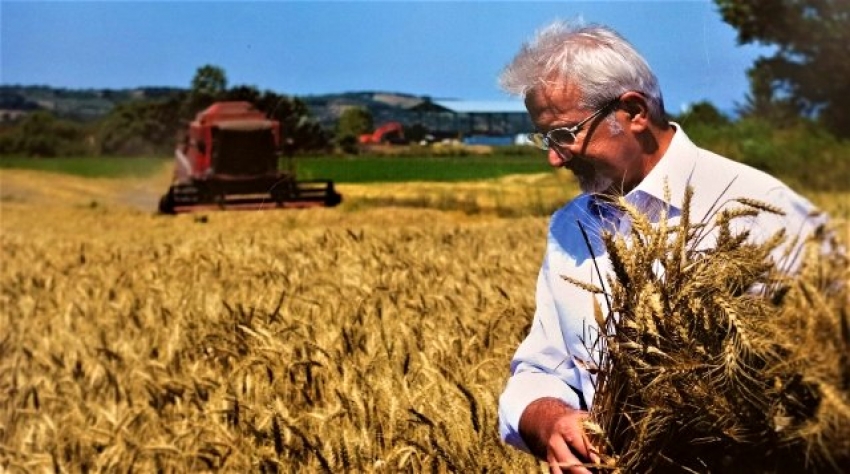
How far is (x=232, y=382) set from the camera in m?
4.76

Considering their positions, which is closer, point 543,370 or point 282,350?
point 543,370

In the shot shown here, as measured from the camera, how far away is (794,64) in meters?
2.68

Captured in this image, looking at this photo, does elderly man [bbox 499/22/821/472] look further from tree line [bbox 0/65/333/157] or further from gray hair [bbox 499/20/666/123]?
tree line [bbox 0/65/333/157]

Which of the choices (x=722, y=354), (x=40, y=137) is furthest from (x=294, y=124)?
(x=722, y=354)

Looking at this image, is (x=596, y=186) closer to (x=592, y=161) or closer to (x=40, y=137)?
(x=592, y=161)

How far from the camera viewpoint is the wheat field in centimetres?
382

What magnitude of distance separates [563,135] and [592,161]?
0.08m

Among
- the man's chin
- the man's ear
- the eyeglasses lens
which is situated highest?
the man's ear

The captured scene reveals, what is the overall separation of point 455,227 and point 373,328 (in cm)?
398

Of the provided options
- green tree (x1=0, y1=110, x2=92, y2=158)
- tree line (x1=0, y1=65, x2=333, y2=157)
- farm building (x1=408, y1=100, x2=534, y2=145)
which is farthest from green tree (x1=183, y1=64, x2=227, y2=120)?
farm building (x1=408, y1=100, x2=534, y2=145)

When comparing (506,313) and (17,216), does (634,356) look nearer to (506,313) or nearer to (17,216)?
(506,313)

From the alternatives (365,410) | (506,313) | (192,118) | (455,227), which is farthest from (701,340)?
(192,118)

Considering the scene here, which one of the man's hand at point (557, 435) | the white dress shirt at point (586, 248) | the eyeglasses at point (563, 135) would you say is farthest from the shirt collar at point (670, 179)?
the man's hand at point (557, 435)

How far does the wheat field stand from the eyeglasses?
107 centimetres
